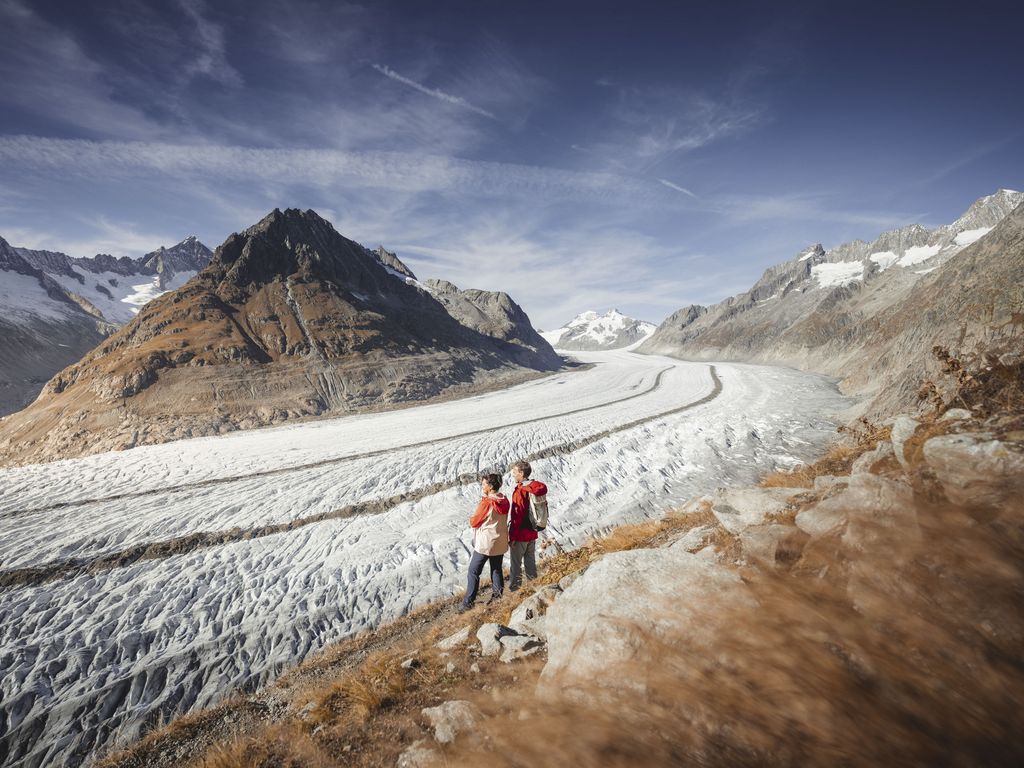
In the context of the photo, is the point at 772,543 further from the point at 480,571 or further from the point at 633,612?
the point at 480,571

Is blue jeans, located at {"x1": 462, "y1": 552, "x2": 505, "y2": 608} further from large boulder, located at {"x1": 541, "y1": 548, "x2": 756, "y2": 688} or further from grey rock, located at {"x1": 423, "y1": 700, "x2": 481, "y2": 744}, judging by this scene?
grey rock, located at {"x1": 423, "y1": 700, "x2": 481, "y2": 744}

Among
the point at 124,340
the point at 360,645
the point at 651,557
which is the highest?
the point at 124,340

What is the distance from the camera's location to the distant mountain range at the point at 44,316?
94.1m

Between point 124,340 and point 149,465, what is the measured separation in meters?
35.8

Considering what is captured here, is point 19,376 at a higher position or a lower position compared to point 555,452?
higher

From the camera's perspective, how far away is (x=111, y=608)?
399 inches

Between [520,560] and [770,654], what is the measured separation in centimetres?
483

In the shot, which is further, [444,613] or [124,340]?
[124,340]

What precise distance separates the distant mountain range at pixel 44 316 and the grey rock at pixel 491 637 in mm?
107351

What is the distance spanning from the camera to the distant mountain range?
9406 centimetres

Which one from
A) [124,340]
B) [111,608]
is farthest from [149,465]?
[124,340]

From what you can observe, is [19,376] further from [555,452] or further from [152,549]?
[555,452]

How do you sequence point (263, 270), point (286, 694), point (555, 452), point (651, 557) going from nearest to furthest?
point (651, 557) → point (286, 694) → point (555, 452) → point (263, 270)

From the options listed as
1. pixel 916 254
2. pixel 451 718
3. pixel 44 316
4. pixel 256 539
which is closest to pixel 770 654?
pixel 451 718
